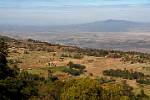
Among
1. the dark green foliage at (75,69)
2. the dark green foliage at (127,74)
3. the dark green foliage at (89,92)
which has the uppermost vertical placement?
the dark green foliage at (89,92)

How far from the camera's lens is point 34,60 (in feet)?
260

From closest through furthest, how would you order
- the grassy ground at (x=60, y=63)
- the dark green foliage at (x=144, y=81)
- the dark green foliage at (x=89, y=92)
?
the dark green foliage at (x=89, y=92), the dark green foliage at (x=144, y=81), the grassy ground at (x=60, y=63)

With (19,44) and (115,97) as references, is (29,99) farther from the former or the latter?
(19,44)

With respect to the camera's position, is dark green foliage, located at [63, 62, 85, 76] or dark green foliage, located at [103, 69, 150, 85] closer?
dark green foliage, located at [63, 62, 85, 76]

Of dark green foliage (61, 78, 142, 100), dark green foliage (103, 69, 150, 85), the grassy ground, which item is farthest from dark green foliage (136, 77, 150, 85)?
dark green foliage (61, 78, 142, 100)

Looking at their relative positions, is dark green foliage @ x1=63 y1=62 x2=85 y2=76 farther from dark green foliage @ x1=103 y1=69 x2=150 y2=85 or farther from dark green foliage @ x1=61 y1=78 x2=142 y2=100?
dark green foliage @ x1=61 y1=78 x2=142 y2=100

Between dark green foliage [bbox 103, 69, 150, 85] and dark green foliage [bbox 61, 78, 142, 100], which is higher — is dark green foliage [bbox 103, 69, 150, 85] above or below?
below

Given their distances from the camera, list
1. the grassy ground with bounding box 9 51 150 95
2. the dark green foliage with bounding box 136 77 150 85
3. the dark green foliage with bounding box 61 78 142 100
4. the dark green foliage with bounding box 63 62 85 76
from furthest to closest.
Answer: the grassy ground with bounding box 9 51 150 95 → the dark green foliage with bounding box 63 62 85 76 → the dark green foliage with bounding box 136 77 150 85 → the dark green foliage with bounding box 61 78 142 100

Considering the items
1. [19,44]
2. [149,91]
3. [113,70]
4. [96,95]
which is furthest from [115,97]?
[19,44]

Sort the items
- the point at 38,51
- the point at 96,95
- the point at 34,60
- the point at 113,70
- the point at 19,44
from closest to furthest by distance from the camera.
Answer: the point at 96,95 < the point at 113,70 < the point at 34,60 < the point at 38,51 < the point at 19,44

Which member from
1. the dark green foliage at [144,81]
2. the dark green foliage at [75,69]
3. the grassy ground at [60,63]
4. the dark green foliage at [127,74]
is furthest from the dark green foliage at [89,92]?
the dark green foliage at [127,74]

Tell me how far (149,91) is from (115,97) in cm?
2110

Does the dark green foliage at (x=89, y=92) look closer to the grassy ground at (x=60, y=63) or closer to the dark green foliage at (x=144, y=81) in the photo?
the grassy ground at (x=60, y=63)

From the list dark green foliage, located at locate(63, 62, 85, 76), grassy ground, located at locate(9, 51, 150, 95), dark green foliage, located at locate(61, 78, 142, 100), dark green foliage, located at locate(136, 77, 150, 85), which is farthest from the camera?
grassy ground, located at locate(9, 51, 150, 95)
